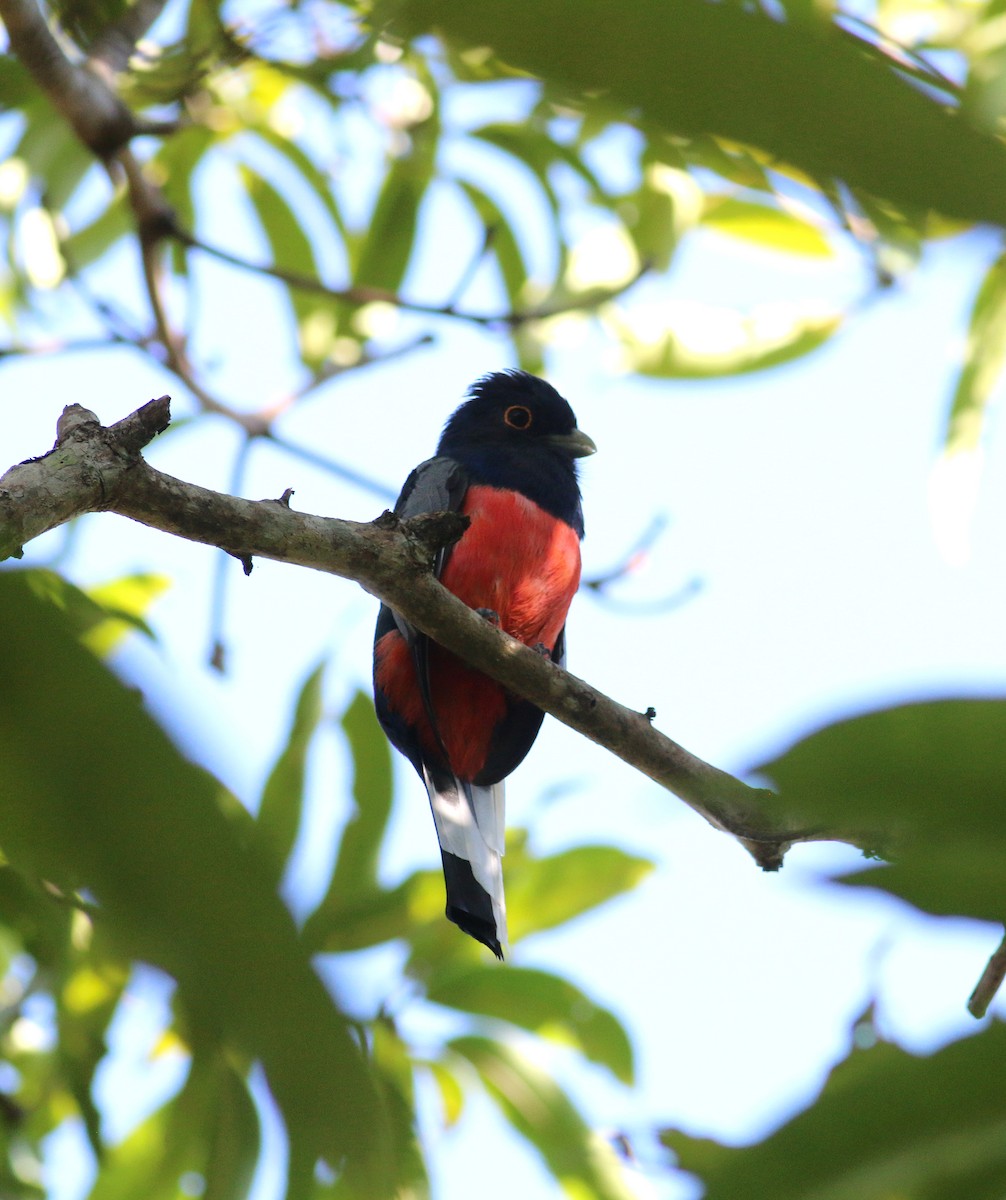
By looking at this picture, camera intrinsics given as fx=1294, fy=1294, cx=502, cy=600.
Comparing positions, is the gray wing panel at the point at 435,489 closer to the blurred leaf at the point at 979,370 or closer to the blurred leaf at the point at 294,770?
the blurred leaf at the point at 294,770

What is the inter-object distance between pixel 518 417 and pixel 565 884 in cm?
208

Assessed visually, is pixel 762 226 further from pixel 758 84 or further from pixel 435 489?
pixel 758 84

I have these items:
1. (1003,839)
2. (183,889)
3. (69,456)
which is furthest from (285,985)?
(69,456)

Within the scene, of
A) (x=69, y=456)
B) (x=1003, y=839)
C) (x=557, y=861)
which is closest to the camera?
(x=1003, y=839)

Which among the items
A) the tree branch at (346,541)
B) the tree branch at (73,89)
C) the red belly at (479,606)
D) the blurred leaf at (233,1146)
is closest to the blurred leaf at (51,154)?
the tree branch at (73,89)

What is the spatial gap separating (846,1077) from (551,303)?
4.13 meters

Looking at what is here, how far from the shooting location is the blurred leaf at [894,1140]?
1.37 ft

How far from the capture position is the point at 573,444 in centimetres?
519

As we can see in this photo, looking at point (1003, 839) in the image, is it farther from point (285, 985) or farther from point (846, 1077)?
point (285, 985)

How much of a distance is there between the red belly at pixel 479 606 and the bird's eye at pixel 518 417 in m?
0.96

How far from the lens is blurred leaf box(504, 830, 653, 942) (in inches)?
153

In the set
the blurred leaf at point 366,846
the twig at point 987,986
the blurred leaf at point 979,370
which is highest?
the blurred leaf at point 979,370

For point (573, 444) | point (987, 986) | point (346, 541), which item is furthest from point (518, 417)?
point (987, 986)

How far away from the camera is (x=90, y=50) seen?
11.9 ft
